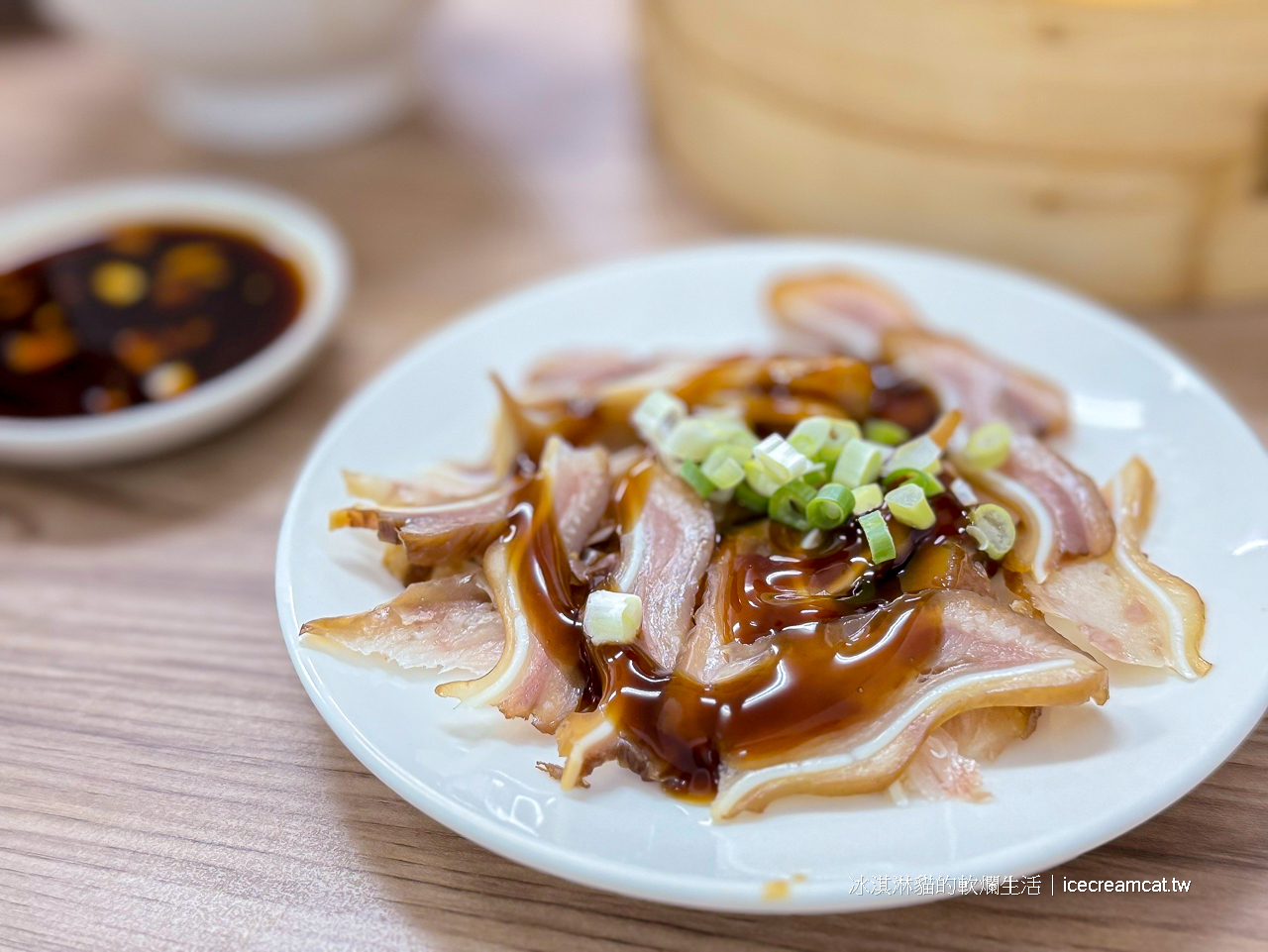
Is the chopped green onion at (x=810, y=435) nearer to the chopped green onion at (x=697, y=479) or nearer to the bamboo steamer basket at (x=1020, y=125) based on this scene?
the chopped green onion at (x=697, y=479)

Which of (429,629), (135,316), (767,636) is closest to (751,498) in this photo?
(767,636)

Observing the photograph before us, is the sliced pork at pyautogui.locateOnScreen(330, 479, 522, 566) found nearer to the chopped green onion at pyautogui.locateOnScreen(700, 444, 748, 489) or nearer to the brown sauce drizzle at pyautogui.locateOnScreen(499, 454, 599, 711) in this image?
the brown sauce drizzle at pyautogui.locateOnScreen(499, 454, 599, 711)

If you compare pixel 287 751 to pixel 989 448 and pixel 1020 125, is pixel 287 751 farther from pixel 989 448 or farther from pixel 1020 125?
pixel 1020 125

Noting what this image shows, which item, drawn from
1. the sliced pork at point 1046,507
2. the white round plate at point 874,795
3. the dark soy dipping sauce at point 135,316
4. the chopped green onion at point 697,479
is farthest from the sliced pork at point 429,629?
the dark soy dipping sauce at point 135,316

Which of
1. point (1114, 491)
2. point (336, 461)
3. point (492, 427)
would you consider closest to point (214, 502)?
point (336, 461)

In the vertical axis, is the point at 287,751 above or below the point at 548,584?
below

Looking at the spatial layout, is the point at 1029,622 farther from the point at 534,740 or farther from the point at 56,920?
the point at 56,920

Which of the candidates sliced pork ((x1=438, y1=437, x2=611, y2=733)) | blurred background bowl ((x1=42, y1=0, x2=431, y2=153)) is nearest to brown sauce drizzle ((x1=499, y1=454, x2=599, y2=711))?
sliced pork ((x1=438, y1=437, x2=611, y2=733))
